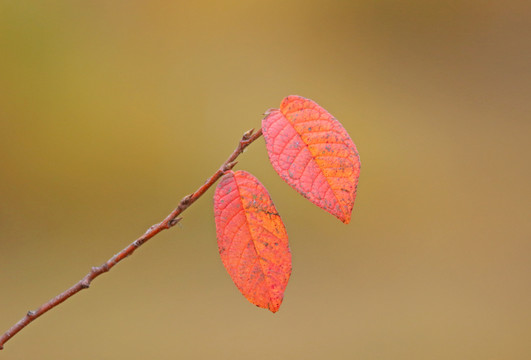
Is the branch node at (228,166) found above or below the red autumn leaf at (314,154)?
above

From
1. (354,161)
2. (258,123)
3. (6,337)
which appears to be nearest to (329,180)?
(354,161)

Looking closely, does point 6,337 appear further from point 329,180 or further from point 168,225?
point 329,180

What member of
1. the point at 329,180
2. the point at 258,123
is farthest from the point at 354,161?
the point at 258,123

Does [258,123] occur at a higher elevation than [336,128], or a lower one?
higher

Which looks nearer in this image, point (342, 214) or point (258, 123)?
point (342, 214)
